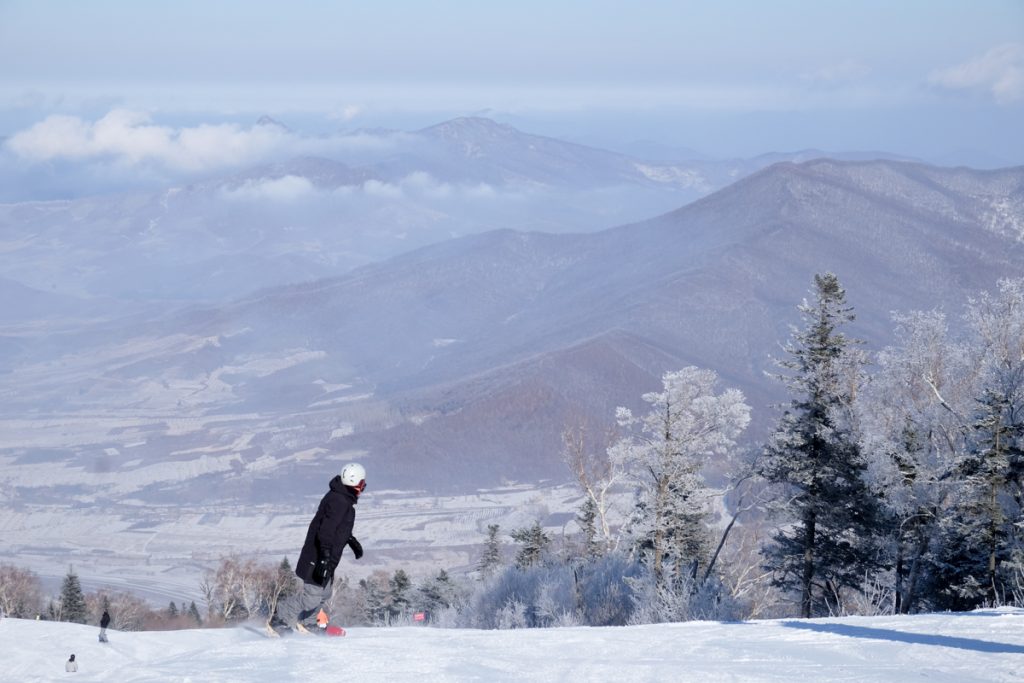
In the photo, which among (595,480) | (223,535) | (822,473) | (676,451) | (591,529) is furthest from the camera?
(223,535)

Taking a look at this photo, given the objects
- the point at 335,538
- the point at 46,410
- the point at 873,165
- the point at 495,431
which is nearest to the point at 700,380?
the point at 335,538

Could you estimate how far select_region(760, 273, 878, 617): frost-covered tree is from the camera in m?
19.7

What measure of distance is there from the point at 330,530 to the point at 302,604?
93cm

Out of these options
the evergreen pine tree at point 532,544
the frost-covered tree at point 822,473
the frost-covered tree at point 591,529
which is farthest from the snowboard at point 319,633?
the evergreen pine tree at point 532,544

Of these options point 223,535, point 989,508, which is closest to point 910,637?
point 989,508

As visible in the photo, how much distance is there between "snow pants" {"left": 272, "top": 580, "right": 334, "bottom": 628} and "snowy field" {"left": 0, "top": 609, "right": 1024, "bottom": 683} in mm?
271

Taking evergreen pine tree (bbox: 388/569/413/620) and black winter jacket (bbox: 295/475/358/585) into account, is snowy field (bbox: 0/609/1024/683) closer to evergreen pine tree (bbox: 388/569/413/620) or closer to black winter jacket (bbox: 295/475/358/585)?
black winter jacket (bbox: 295/475/358/585)

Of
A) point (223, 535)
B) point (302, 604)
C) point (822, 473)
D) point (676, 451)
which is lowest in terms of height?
point (223, 535)

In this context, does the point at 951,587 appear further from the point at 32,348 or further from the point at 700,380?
the point at 32,348

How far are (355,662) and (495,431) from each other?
101282 millimetres

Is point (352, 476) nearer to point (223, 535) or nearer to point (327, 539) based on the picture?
point (327, 539)

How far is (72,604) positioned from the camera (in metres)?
36.1

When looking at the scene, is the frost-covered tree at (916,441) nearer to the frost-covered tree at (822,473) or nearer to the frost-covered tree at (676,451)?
the frost-covered tree at (822,473)

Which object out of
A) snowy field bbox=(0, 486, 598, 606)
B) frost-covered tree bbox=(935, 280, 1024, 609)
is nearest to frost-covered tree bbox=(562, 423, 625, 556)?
frost-covered tree bbox=(935, 280, 1024, 609)
